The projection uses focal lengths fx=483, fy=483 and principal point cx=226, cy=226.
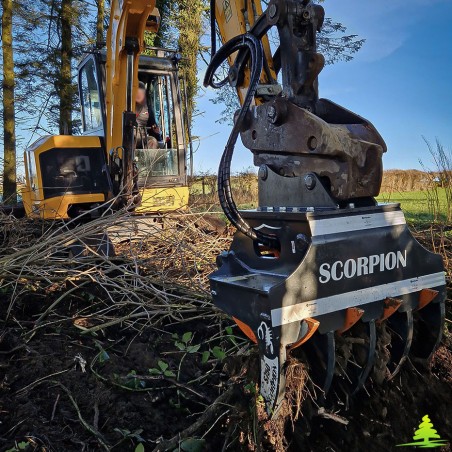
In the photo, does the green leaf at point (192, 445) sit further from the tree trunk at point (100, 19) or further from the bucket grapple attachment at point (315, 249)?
the tree trunk at point (100, 19)

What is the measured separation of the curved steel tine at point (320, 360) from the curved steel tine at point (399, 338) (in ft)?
1.41

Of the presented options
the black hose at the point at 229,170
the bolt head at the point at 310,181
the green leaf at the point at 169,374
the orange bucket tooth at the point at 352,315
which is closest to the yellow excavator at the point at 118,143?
the green leaf at the point at 169,374

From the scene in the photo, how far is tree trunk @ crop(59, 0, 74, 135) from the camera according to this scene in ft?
45.5

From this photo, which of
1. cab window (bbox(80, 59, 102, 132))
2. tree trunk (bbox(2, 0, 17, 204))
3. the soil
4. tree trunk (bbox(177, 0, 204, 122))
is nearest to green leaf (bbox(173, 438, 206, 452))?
the soil

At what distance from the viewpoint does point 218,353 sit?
2.92 meters

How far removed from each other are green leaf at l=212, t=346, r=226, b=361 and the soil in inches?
0.9

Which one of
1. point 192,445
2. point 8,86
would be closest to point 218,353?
point 192,445

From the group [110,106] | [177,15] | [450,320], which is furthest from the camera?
[177,15]

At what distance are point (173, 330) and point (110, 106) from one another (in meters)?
3.67

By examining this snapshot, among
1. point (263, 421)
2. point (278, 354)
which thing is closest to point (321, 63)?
point (278, 354)

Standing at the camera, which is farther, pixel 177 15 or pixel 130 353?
pixel 177 15

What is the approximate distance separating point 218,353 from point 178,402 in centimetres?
48

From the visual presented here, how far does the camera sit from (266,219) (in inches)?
81.4

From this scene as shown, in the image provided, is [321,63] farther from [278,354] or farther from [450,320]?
[450,320]
